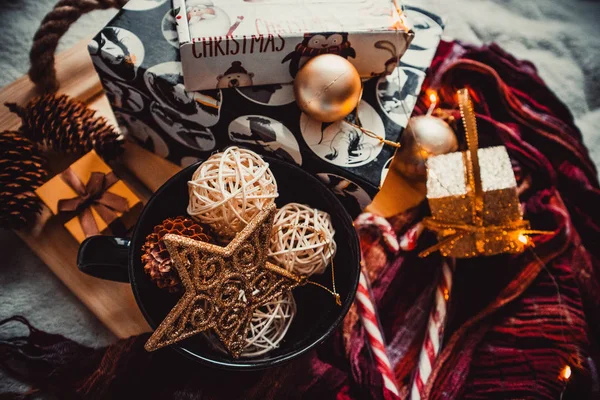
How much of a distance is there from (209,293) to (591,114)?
1014 millimetres

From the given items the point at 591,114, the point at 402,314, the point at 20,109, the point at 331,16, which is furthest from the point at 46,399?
the point at 591,114

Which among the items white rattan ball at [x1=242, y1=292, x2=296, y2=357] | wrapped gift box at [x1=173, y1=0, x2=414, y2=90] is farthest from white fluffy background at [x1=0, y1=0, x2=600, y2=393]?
white rattan ball at [x1=242, y1=292, x2=296, y2=357]

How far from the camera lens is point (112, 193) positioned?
2.48 feet

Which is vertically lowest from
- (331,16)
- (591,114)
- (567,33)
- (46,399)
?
(46,399)

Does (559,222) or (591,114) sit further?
(591,114)

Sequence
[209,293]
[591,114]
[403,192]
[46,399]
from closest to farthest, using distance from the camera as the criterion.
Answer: [209,293] → [46,399] → [403,192] → [591,114]

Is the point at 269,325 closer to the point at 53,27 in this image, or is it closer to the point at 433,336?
the point at 433,336

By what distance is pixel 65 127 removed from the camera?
0.78 m

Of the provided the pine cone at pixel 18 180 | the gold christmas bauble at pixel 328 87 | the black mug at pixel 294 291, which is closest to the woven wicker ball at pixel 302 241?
the black mug at pixel 294 291

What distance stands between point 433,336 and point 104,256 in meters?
0.51

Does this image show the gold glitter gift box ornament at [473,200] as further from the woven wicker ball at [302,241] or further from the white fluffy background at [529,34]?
the white fluffy background at [529,34]

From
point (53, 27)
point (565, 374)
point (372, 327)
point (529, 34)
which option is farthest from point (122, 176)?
point (529, 34)

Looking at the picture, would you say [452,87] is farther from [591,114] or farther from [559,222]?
A: [591,114]

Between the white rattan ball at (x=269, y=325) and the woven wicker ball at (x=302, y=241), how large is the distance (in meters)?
0.05
